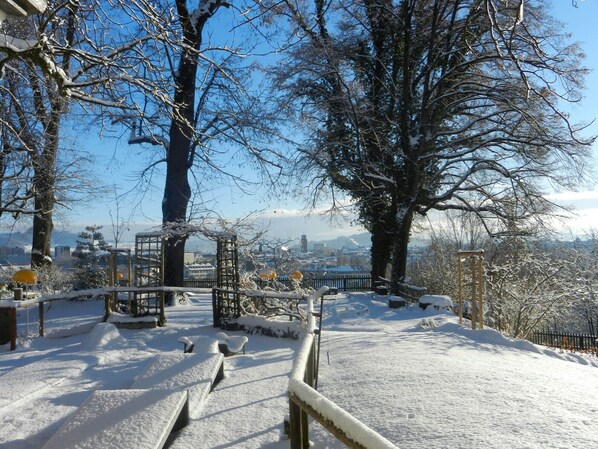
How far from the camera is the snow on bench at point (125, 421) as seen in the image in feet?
11.4

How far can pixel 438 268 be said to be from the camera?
24969mm

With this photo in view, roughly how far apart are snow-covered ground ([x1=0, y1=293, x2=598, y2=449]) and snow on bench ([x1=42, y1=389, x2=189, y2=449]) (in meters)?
0.34

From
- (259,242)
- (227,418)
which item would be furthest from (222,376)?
(259,242)

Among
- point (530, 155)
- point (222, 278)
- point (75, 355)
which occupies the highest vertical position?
point (530, 155)

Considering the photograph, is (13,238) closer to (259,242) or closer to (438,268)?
(259,242)

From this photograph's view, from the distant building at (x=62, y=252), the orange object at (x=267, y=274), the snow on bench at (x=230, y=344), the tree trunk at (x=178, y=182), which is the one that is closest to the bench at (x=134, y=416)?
the snow on bench at (x=230, y=344)

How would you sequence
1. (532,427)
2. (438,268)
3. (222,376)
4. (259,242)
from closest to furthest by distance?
(532,427) → (222,376) → (259,242) → (438,268)

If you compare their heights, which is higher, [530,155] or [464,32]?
[464,32]

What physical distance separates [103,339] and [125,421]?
5.69 meters

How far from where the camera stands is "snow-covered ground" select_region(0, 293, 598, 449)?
3.87m

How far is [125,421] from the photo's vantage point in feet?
12.3

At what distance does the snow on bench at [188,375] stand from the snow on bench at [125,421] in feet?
2.03

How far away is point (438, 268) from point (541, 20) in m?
12.4

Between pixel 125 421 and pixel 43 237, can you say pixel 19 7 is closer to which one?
pixel 125 421
